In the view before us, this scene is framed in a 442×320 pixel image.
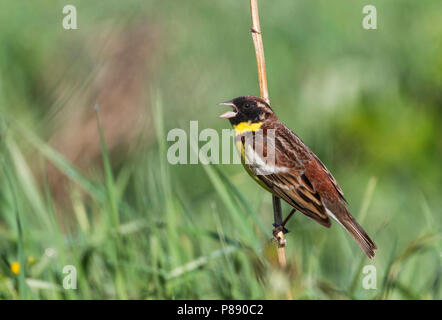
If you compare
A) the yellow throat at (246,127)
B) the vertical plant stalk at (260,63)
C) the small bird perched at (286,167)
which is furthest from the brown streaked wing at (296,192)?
the yellow throat at (246,127)

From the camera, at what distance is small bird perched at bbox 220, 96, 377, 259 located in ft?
8.21

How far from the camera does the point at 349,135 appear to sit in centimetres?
536

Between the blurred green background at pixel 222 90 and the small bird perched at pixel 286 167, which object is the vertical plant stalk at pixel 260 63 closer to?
the small bird perched at pixel 286 167

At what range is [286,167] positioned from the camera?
2.53m

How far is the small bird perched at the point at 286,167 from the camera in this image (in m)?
2.50

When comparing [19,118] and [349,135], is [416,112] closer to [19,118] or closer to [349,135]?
[349,135]

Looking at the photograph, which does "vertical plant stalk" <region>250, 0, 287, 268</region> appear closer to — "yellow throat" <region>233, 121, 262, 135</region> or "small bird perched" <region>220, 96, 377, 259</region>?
"small bird perched" <region>220, 96, 377, 259</region>

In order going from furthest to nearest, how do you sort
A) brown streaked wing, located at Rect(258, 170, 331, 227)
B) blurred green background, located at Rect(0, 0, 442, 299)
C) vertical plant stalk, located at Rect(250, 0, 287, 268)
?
blurred green background, located at Rect(0, 0, 442, 299) → brown streaked wing, located at Rect(258, 170, 331, 227) → vertical plant stalk, located at Rect(250, 0, 287, 268)

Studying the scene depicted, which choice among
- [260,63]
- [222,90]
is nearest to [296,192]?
[260,63]

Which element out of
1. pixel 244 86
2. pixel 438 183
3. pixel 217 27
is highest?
pixel 217 27

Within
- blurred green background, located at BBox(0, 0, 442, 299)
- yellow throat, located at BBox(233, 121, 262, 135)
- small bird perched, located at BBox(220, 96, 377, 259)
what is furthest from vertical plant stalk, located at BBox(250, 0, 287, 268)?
blurred green background, located at BBox(0, 0, 442, 299)

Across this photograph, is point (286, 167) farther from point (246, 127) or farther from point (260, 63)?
point (260, 63)
